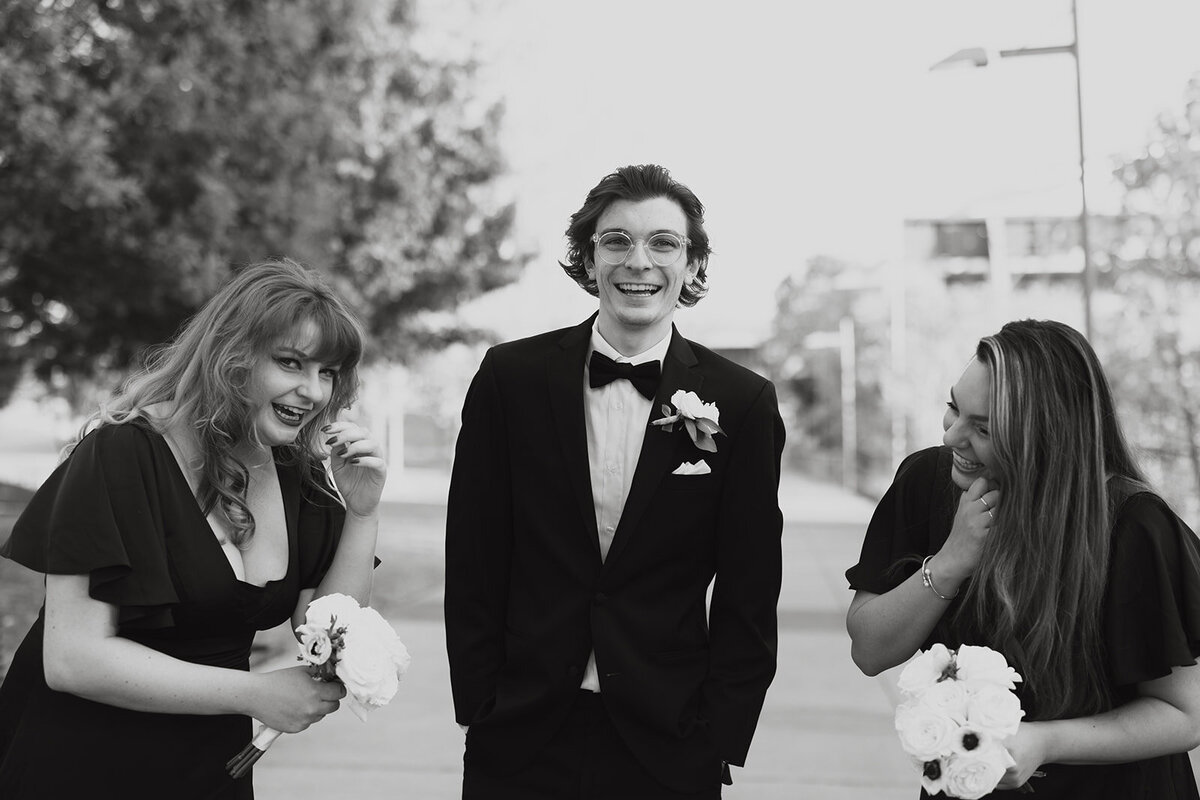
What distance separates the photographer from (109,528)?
8.18 feet

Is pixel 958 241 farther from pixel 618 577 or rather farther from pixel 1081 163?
pixel 618 577

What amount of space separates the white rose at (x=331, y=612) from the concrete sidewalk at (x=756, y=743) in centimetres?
373

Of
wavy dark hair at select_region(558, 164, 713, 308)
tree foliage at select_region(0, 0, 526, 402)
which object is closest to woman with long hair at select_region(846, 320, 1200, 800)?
wavy dark hair at select_region(558, 164, 713, 308)

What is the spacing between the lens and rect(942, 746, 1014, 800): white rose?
223 centimetres

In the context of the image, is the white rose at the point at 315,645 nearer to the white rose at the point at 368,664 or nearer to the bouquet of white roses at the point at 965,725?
the white rose at the point at 368,664

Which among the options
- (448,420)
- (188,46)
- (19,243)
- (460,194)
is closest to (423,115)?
(460,194)

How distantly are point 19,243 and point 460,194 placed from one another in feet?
18.7

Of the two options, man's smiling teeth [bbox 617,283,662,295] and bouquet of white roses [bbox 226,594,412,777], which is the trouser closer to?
bouquet of white roses [bbox 226,594,412,777]

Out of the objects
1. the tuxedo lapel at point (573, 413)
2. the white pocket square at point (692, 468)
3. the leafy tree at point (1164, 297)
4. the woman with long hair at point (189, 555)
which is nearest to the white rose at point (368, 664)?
the woman with long hair at point (189, 555)

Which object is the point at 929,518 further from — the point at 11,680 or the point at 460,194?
the point at 460,194

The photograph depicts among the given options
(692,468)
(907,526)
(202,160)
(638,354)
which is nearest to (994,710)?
(907,526)

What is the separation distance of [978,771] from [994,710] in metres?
0.11

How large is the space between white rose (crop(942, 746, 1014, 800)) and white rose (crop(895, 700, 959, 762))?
4 cm

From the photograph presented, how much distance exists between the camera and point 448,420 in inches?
1660
